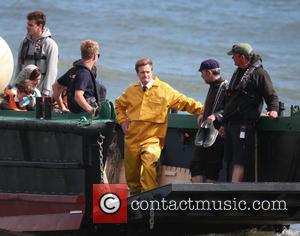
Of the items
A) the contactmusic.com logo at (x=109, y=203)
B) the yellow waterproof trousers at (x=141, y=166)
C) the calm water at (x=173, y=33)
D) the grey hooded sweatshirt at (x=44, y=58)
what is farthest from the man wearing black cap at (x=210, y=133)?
the calm water at (x=173, y=33)

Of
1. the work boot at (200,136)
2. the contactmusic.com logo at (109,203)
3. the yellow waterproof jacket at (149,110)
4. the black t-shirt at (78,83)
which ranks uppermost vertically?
the black t-shirt at (78,83)

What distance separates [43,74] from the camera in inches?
449

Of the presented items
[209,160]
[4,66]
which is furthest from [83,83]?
[209,160]

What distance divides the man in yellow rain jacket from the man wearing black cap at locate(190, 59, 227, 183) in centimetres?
23

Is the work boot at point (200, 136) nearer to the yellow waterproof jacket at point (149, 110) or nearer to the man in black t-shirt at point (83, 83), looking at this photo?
the yellow waterproof jacket at point (149, 110)

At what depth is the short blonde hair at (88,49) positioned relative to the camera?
1041 cm

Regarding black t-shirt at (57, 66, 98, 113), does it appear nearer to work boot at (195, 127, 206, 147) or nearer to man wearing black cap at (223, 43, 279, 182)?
work boot at (195, 127, 206, 147)

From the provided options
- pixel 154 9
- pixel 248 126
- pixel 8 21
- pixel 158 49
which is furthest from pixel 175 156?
pixel 154 9

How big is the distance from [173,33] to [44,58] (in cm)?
1572

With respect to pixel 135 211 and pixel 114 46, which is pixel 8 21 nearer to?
pixel 114 46

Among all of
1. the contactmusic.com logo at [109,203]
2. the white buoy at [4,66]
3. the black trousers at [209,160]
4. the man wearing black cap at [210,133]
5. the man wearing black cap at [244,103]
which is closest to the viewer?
the contactmusic.com logo at [109,203]

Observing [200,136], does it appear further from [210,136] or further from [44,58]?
[44,58]

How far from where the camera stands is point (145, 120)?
409 inches

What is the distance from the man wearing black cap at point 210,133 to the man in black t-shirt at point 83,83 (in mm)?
919
